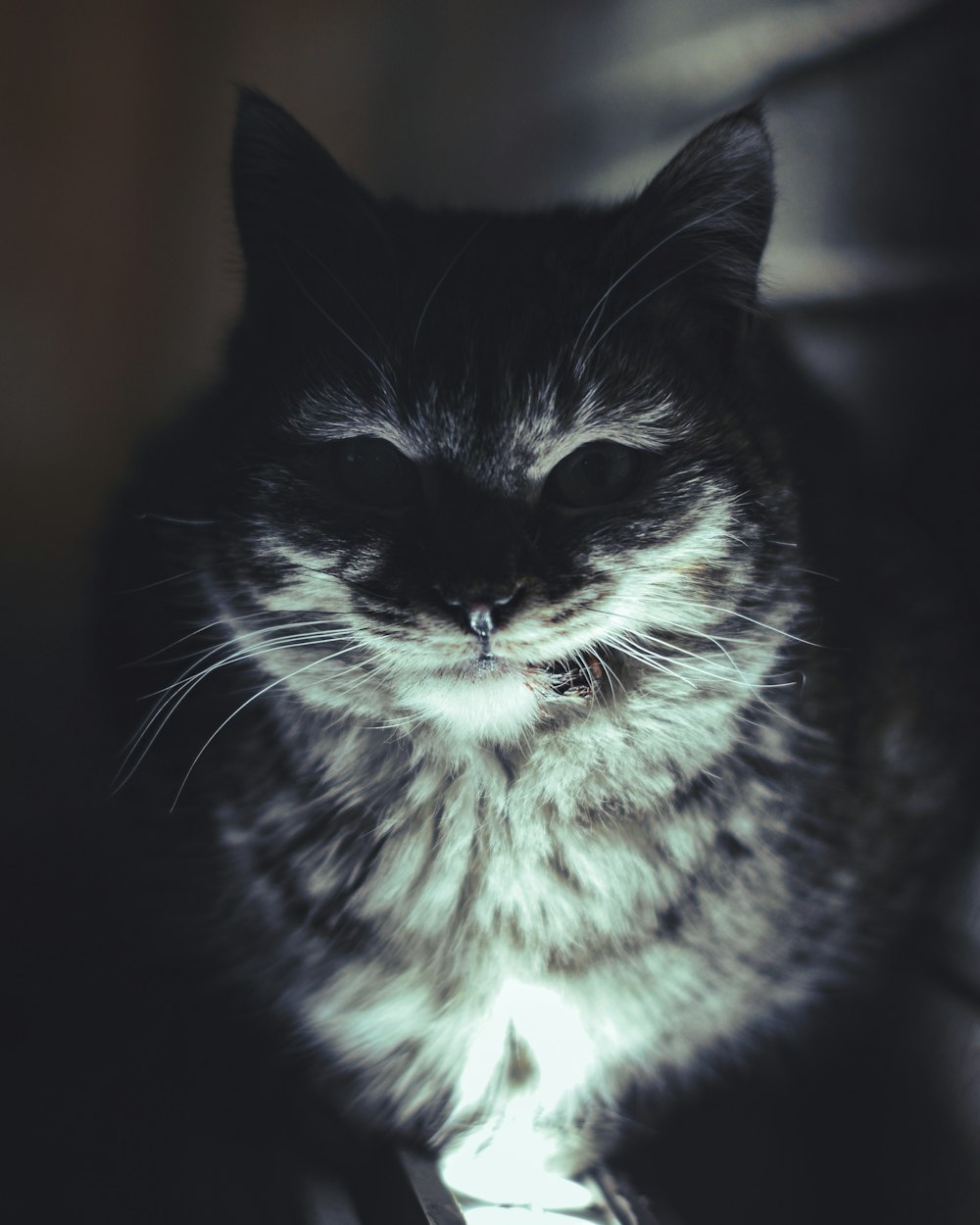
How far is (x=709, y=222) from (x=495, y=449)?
0.21m

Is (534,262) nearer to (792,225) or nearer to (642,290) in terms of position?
(642,290)

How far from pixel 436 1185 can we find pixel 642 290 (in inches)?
24.4

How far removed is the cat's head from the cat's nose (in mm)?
14

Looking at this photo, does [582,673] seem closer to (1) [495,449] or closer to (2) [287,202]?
(1) [495,449]

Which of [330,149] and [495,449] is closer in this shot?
[495,449]

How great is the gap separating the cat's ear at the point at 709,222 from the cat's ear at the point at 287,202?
0.17 m

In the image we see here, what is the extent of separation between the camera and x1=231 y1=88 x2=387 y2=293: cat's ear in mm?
591

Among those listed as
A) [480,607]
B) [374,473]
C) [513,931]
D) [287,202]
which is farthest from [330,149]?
[513,931]

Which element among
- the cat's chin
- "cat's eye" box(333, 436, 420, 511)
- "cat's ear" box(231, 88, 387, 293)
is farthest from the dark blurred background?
the cat's chin

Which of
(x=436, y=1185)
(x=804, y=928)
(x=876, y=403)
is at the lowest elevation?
(x=436, y=1185)

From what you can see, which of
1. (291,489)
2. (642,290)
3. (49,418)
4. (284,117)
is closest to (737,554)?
(642,290)

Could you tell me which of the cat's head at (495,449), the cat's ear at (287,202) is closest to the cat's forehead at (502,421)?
the cat's head at (495,449)

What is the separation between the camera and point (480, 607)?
54 cm

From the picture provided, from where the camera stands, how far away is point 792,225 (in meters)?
0.68
